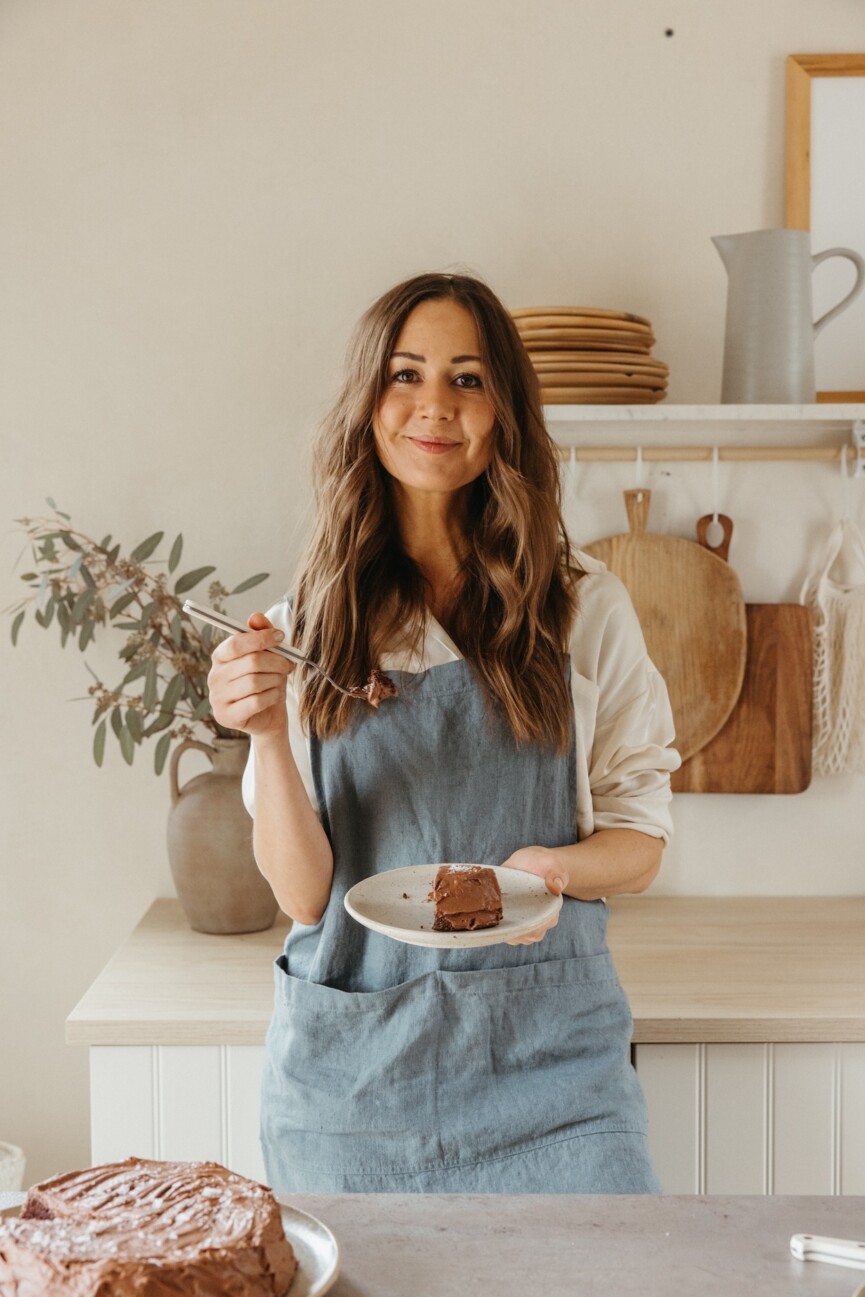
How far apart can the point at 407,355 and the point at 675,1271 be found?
3.42ft

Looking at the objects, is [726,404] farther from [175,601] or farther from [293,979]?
[293,979]

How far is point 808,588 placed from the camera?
86.7 inches

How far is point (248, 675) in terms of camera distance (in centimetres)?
130

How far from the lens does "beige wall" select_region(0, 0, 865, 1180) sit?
7.08 feet

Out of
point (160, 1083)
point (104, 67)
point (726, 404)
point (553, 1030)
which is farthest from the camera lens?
point (104, 67)

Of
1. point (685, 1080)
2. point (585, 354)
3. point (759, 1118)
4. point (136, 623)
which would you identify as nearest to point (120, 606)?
point (136, 623)

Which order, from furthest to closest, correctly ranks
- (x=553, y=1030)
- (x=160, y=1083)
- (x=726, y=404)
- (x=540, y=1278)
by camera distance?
(x=726, y=404) < (x=160, y=1083) < (x=553, y=1030) < (x=540, y=1278)

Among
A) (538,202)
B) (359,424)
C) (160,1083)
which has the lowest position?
(160,1083)

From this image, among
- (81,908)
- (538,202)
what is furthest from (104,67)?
(81,908)

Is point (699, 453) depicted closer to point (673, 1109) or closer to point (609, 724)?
point (609, 724)

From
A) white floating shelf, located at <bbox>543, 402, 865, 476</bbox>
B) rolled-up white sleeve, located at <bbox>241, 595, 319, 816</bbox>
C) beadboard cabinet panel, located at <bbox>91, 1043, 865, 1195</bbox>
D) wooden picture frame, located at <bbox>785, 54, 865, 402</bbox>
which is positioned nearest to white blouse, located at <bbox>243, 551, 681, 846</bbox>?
rolled-up white sleeve, located at <bbox>241, 595, 319, 816</bbox>

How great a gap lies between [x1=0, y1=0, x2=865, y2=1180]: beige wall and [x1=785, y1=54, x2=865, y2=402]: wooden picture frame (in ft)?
0.11

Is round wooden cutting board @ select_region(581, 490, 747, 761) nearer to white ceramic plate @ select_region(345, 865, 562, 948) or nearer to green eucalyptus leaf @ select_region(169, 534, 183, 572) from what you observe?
green eucalyptus leaf @ select_region(169, 534, 183, 572)

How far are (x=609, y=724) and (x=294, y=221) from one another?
1.12m
